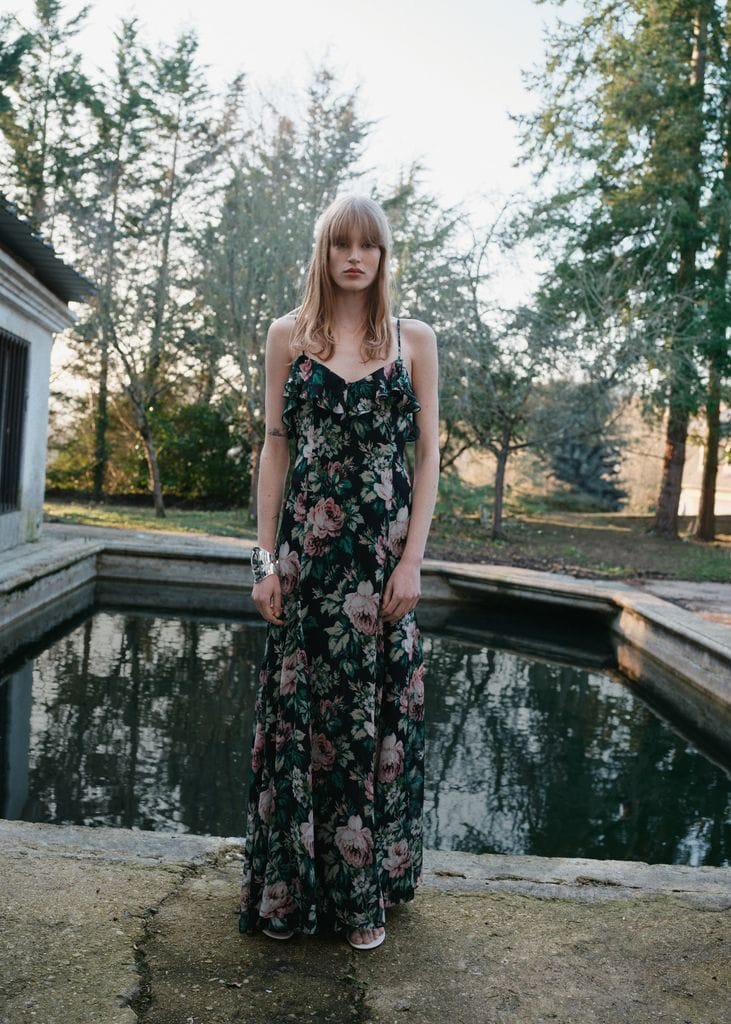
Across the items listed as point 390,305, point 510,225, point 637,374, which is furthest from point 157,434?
point 390,305

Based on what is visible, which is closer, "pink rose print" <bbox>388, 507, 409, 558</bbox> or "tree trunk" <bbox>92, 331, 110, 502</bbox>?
"pink rose print" <bbox>388, 507, 409, 558</bbox>

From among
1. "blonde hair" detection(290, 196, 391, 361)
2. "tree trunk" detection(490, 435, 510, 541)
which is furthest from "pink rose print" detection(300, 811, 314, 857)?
"tree trunk" detection(490, 435, 510, 541)

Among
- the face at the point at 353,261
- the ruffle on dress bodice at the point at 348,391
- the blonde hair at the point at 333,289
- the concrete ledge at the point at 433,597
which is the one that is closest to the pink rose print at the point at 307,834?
the ruffle on dress bodice at the point at 348,391

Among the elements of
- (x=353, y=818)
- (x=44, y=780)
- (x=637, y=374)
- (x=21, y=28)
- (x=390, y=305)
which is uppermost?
(x=21, y=28)

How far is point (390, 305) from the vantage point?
2146mm

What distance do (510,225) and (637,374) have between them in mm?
2771

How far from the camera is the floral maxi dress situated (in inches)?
79.2

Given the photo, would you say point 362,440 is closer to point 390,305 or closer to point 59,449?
point 390,305

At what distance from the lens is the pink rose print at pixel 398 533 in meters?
2.10

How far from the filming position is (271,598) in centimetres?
207

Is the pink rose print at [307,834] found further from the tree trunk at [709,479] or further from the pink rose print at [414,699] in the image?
the tree trunk at [709,479]

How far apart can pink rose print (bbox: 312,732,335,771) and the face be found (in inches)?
40.0

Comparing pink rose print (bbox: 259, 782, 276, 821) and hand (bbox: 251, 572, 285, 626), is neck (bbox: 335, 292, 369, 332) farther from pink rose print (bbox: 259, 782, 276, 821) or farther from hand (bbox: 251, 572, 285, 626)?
pink rose print (bbox: 259, 782, 276, 821)

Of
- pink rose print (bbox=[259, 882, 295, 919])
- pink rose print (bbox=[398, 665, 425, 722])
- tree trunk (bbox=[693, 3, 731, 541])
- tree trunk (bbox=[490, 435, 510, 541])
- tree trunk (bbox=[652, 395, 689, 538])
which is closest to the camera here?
pink rose print (bbox=[259, 882, 295, 919])
